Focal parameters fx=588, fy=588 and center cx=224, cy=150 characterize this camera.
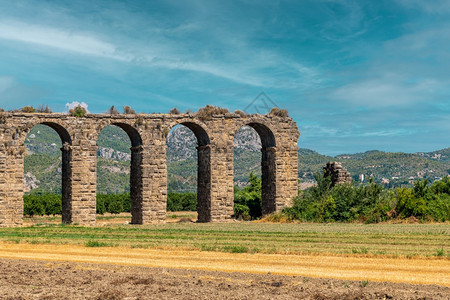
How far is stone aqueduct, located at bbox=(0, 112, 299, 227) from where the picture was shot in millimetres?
28641

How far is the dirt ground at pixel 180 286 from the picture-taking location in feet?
32.6

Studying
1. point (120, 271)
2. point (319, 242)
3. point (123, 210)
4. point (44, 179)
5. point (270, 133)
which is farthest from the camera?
point (44, 179)

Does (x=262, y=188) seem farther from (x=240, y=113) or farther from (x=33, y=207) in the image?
(x=33, y=207)

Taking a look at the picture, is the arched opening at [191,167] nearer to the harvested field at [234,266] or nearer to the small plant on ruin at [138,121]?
the small plant on ruin at [138,121]

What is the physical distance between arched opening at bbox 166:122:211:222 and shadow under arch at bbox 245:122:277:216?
290 centimetres

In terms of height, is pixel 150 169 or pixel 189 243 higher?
pixel 150 169

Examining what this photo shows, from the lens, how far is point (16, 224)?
2861cm

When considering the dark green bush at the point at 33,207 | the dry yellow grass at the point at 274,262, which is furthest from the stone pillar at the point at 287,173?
the dark green bush at the point at 33,207

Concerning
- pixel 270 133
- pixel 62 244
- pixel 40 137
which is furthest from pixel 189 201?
pixel 40 137

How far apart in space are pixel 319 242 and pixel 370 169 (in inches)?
3256

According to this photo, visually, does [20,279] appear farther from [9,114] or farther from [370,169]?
[370,169]

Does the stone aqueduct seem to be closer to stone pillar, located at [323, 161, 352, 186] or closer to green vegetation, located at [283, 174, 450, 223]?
stone pillar, located at [323, 161, 352, 186]

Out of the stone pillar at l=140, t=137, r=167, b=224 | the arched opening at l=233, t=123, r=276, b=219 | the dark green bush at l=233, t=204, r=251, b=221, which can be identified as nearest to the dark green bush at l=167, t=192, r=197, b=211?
the arched opening at l=233, t=123, r=276, b=219

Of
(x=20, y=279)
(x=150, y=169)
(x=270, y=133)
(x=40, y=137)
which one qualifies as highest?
(x=40, y=137)
